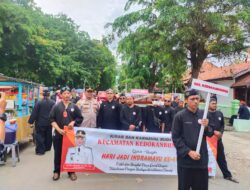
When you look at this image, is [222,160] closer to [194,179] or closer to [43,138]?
[194,179]

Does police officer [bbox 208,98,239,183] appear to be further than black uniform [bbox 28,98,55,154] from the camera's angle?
No

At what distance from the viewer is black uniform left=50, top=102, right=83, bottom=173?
718cm

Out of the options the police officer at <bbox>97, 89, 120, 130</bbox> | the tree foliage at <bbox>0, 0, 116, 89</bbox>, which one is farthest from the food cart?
the tree foliage at <bbox>0, 0, 116, 89</bbox>

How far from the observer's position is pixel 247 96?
28.3m

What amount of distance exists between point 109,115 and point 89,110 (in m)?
0.53

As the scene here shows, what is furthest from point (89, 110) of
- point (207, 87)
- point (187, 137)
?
point (187, 137)

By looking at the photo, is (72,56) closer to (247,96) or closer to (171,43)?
(247,96)

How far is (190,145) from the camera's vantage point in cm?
452

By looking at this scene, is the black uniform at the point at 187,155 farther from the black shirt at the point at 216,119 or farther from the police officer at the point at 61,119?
the police officer at the point at 61,119

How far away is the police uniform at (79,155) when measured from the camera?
7.30m

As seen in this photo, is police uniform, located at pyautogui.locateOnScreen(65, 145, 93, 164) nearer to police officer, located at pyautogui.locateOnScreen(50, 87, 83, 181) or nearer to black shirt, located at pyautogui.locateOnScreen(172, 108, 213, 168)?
police officer, located at pyautogui.locateOnScreen(50, 87, 83, 181)

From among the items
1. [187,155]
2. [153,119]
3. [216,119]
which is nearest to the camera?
[187,155]

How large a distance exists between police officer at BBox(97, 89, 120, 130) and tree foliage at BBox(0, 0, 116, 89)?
44.1 feet

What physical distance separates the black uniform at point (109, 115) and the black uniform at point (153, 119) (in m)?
1.07
